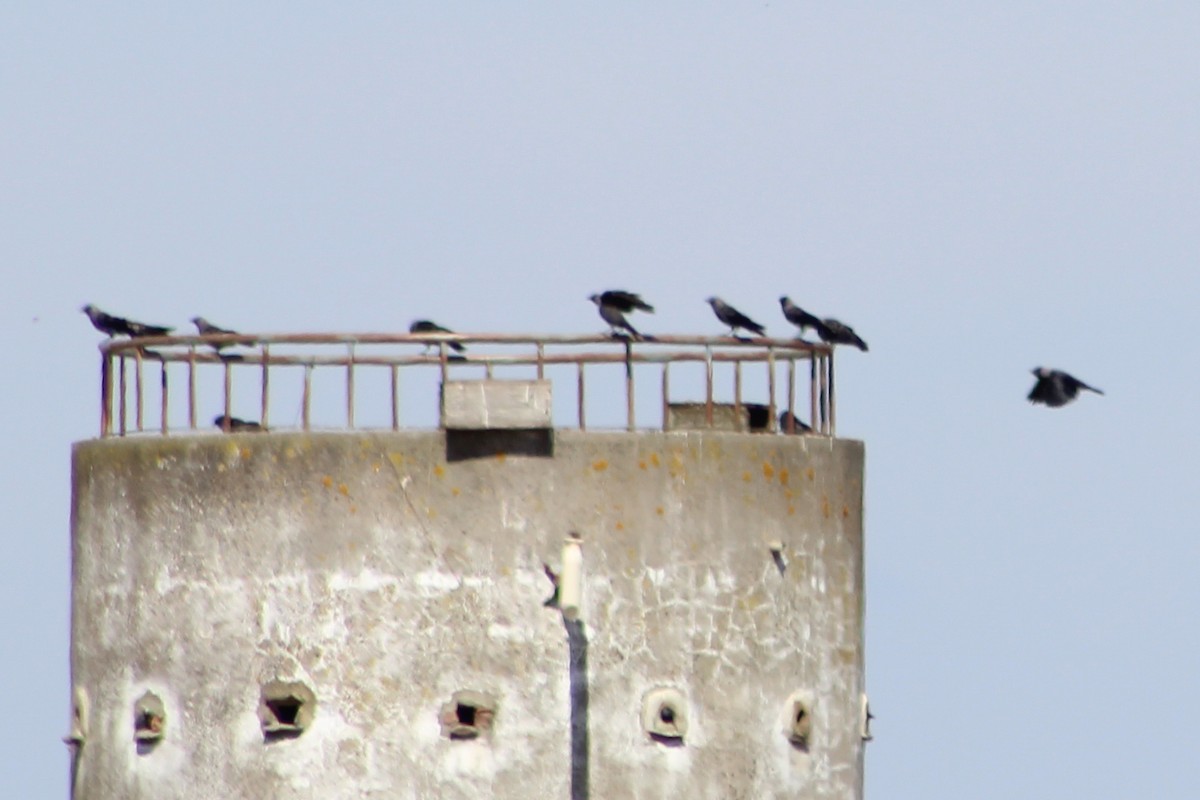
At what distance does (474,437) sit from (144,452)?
84.0 inches

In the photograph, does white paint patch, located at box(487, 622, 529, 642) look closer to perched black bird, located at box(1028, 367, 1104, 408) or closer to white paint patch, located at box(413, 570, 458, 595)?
white paint patch, located at box(413, 570, 458, 595)

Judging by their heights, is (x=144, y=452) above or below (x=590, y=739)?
above

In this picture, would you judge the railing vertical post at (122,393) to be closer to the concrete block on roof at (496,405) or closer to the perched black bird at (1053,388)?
the concrete block on roof at (496,405)

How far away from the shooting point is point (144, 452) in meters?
24.3

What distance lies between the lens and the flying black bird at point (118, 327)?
87.4 feet

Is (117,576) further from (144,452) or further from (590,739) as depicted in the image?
(590,739)

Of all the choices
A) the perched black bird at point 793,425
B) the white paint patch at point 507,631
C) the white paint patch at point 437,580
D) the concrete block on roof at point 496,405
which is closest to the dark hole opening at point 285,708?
the white paint patch at point 437,580

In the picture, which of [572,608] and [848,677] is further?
[848,677]

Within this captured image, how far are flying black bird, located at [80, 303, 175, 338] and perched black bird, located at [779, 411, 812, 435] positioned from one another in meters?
4.05

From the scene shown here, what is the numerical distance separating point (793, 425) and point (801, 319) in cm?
220

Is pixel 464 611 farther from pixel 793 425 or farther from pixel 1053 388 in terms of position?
pixel 1053 388

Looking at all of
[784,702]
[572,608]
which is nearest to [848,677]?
[784,702]

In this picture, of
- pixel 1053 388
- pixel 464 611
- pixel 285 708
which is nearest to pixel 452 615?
pixel 464 611

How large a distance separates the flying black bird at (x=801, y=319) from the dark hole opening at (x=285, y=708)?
4.57m
